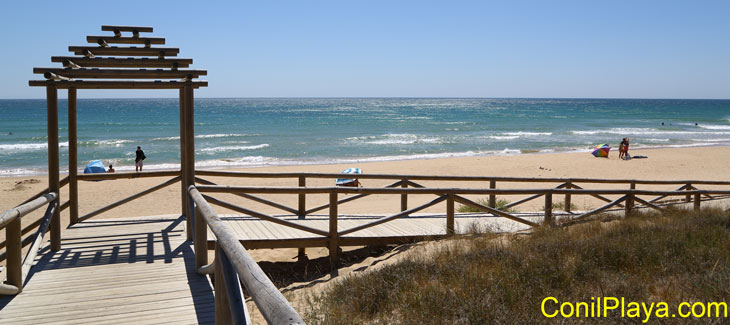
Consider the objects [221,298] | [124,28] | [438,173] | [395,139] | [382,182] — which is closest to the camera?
[221,298]

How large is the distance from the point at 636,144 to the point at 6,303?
4246 cm

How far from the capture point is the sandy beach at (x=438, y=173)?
15648mm

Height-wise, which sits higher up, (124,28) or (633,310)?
(124,28)

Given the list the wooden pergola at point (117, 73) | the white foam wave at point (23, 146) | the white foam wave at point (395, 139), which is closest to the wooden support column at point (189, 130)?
the wooden pergola at point (117, 73)

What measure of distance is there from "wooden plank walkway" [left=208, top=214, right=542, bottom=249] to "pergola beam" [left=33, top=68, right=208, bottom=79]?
214 cm

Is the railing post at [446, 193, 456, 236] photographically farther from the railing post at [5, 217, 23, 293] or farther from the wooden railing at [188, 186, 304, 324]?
the railing post at [5, 217, 23, 293]

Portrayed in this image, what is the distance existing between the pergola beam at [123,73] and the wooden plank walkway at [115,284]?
2130mm

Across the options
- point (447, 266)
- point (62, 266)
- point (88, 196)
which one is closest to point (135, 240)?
point (62, 266)

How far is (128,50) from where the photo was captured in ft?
23.7

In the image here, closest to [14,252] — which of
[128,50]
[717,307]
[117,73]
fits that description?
[117,73]

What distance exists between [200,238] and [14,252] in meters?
1.60

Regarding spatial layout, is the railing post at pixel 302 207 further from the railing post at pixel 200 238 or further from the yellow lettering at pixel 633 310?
the yellow lettering at pixel 633 310

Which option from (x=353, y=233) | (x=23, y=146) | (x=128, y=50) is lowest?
(x=353, y=233)

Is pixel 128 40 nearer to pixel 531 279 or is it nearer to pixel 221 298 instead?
pixel 221 298
